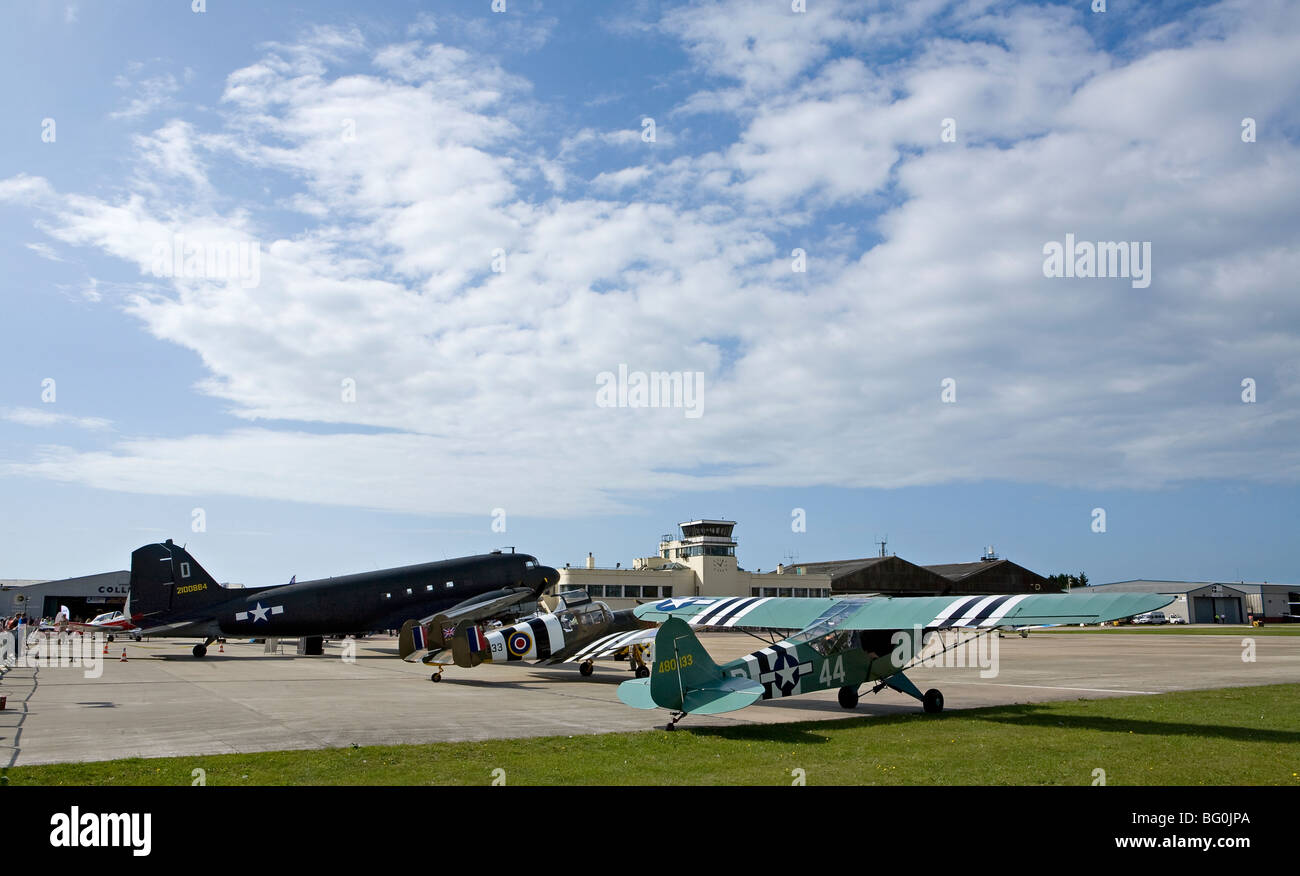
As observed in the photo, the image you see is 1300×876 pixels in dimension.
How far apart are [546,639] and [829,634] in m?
11.8

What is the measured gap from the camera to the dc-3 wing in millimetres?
13273

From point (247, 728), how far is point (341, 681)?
412 inches

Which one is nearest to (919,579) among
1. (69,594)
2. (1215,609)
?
(1215,609)

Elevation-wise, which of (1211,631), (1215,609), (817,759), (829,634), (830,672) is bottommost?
(1215,609)

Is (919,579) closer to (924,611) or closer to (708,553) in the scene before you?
(708,553)

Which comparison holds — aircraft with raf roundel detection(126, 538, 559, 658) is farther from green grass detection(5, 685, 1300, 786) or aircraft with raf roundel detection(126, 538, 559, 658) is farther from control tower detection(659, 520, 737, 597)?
control tower detection(659, 520, 737, 597)

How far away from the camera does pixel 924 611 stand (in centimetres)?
1523

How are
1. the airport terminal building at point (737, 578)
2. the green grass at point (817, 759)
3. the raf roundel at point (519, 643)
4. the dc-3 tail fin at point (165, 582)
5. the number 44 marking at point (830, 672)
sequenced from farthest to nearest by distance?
the airport terminal building at point (737, 578) < the dc-3 tail fin at point (165, 582) < the raf roundel at point (519, 643) < the number 44 marking at point (830, 672) < the green grass at point (817, 759)

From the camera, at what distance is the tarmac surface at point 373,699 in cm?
1282

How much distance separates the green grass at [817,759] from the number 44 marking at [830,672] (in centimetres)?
103

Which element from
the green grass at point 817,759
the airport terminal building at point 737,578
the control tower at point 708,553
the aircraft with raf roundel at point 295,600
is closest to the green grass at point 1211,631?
the airport terminal building at point 737,578

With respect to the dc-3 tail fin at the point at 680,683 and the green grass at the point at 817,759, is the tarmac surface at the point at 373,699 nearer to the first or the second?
the dc-3 tail fin at the point at 680,683

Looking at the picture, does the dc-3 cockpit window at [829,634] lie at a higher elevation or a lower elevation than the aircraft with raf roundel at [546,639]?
higher
